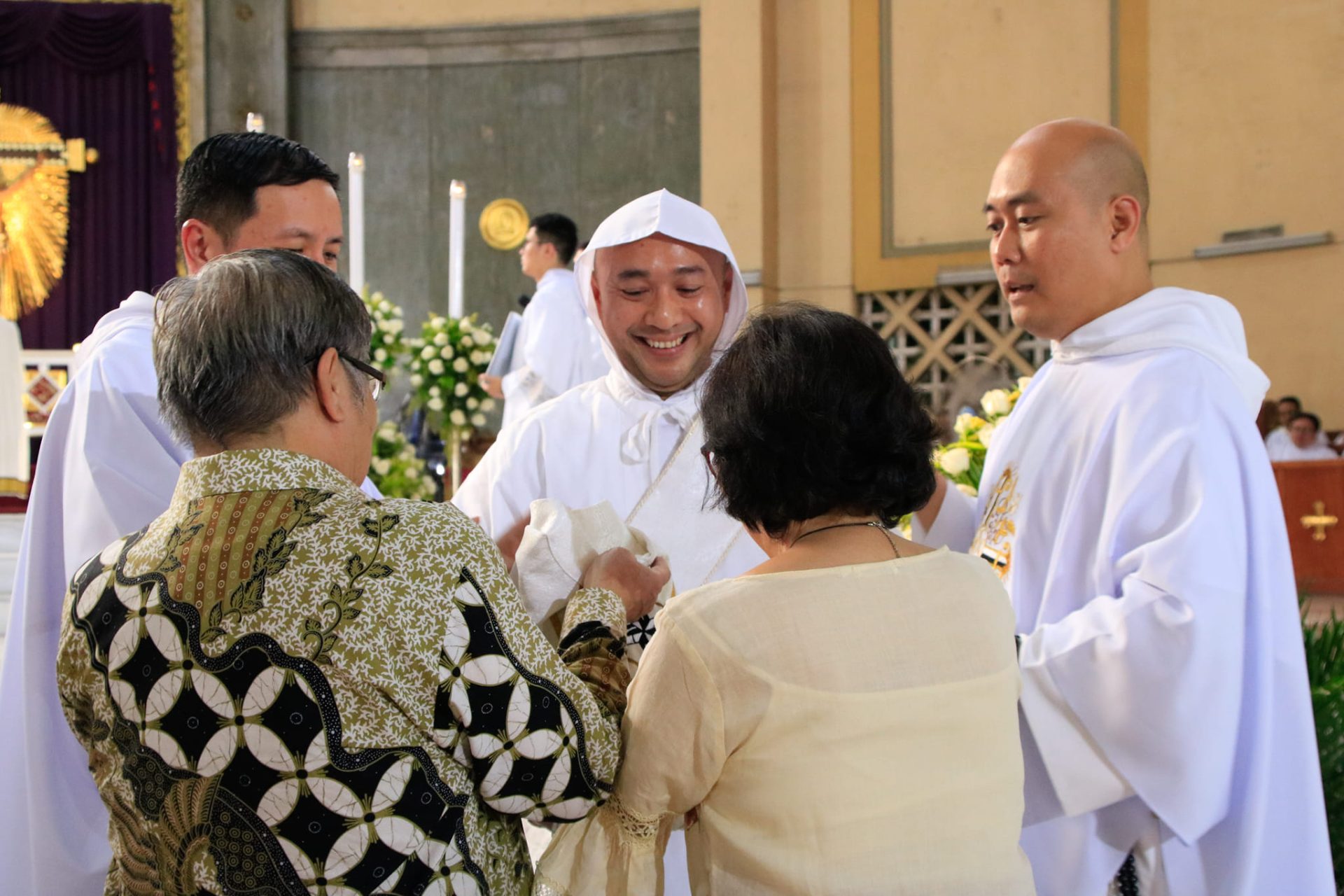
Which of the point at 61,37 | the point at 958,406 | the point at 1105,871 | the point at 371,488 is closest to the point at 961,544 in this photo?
the point at 1105,871

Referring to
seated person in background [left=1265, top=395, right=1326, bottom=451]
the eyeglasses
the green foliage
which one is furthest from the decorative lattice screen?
the eyeglasses

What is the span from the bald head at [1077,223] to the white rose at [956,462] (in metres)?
1.37

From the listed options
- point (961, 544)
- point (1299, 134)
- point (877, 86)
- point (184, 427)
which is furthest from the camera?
point (877, 86)

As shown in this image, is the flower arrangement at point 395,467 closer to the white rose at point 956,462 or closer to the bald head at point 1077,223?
the white rose at point 956,462

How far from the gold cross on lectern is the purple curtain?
9487mm

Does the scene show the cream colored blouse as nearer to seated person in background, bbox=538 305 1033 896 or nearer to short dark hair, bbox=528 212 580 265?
seated person in background, bbox=538 305 1033 896

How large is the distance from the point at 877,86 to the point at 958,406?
106 inches

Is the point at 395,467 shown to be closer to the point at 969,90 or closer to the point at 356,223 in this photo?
the point at 356,223

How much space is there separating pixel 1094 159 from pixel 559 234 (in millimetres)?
5906

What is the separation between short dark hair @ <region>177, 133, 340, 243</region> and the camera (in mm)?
2270

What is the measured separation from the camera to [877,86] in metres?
9.92

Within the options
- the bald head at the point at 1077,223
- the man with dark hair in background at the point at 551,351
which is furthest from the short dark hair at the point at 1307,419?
the bald head at the point at 1077,223

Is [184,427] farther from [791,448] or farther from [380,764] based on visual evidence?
[791,448]

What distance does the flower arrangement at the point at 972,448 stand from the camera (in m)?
3.71
